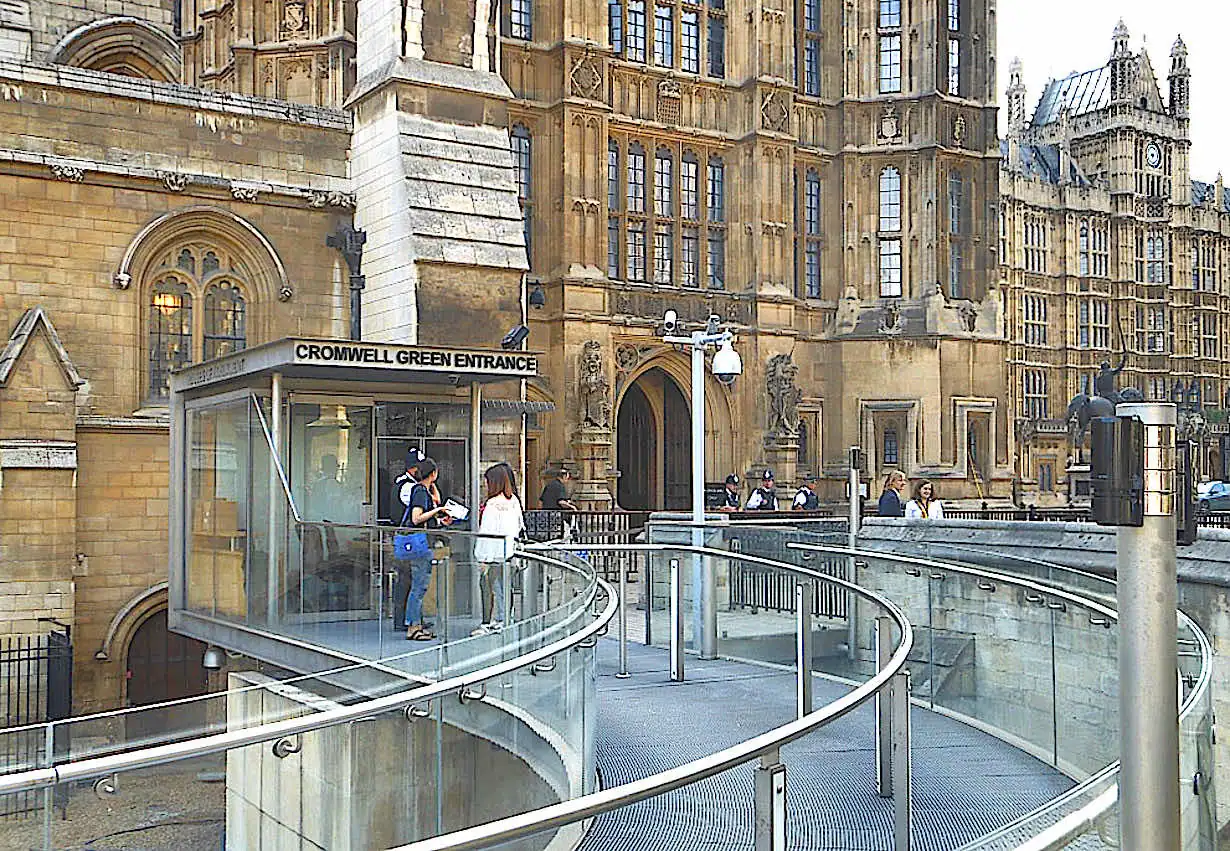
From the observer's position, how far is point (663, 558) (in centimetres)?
1273

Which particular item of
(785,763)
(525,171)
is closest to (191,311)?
(525,171)

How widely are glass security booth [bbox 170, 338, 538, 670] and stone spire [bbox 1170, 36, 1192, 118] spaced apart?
2946 inches

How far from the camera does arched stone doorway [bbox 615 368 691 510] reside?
98.6 ft

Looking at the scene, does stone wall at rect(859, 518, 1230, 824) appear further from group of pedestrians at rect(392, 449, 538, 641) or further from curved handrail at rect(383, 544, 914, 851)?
group of pedestrians at rect(392, 449, 538, 641)

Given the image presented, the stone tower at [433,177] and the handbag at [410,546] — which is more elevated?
the stone tower at [433,177]

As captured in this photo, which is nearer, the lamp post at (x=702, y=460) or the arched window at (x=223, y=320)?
the lamp post at (x=702, y=460)

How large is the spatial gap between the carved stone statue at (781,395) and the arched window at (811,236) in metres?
2.24

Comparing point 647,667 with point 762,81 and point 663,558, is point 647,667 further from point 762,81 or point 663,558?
point 762,81

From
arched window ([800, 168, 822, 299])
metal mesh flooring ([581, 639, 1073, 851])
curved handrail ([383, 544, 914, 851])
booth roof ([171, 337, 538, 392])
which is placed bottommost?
metal mesh flooring ([581, 639, 1073, 851])

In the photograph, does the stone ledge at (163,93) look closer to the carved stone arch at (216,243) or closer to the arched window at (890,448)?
the carved stone arch at (216,243)

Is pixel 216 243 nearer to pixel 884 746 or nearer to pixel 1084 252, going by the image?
pixel 884 746

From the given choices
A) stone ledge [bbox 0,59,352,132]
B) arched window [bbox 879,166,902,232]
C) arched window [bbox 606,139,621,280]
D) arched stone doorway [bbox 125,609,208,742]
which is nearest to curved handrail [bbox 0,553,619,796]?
arched stone doorway [bbox 125,609,208,742]

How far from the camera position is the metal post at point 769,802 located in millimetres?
4250

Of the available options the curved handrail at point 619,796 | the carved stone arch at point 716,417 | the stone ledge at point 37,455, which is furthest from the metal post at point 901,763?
the carved stone arch at point 716,417
